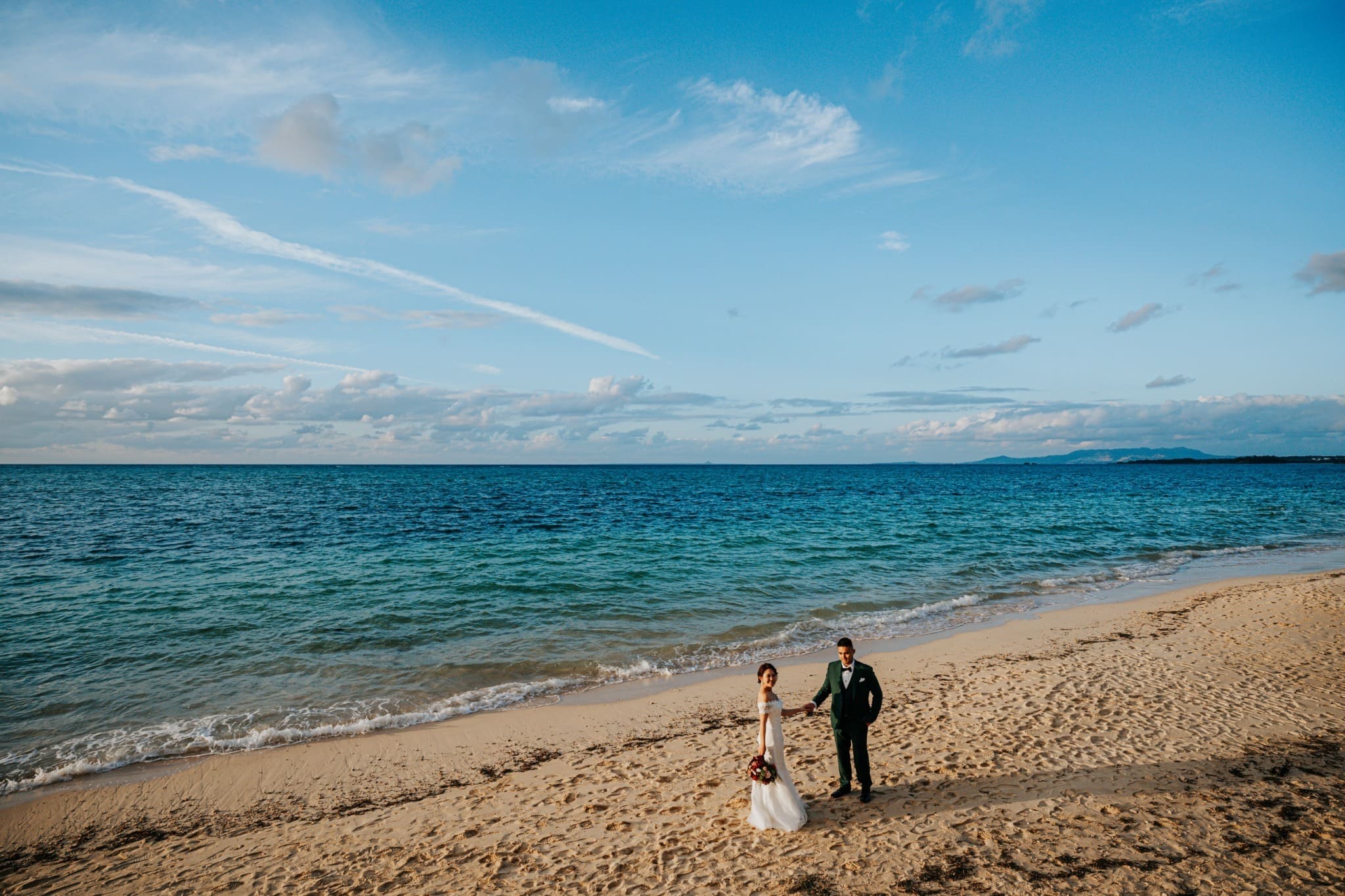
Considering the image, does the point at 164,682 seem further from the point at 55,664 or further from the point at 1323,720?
the point at 1323,720

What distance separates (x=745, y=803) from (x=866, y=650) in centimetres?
862

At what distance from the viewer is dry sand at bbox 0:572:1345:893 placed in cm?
648

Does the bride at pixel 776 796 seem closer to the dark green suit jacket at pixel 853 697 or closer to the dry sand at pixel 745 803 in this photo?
the dry sand at pixel 745 803

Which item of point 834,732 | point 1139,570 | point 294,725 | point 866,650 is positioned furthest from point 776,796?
point 1139,570

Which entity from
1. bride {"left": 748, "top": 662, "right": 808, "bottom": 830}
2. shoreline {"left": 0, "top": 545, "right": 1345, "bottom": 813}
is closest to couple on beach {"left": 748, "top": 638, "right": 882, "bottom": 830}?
bride {"left": 748, "top": 662, "right": 808, "bottom": 830}

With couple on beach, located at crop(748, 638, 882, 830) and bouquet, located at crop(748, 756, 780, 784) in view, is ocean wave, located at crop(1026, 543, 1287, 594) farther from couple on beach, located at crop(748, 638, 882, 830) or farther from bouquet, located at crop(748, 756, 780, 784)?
bouquet, located at crop(748, 756, 780, 784)

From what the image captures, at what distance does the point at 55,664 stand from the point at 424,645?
24.9 ft

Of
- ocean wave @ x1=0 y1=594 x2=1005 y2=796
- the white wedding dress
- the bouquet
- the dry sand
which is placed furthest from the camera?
ocean wave @ x1=0 y1=594 x2=1005 y2=796

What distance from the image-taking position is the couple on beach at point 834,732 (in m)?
7.03

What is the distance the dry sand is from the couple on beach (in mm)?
231

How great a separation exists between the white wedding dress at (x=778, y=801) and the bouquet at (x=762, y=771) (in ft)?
0.19

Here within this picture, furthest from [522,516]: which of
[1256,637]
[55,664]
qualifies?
[1256,637]

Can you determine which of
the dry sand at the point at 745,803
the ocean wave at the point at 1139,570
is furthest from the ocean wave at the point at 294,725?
the ocean wave at the point at 1139,570

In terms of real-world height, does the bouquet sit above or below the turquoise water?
above
